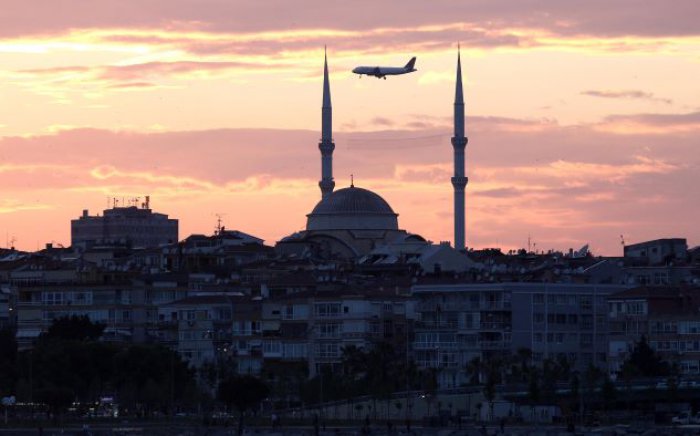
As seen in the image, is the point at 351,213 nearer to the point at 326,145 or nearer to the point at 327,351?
the point at 326,145

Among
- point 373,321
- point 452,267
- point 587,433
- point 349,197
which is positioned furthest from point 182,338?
point 349,197

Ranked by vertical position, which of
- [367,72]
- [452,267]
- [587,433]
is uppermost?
[367,72]

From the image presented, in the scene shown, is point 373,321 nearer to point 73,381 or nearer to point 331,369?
point 331,369

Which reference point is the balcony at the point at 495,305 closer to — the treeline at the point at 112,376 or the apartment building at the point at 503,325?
the apartment building at the point at 503,325

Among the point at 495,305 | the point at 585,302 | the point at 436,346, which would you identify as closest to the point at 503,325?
the point at 495,305

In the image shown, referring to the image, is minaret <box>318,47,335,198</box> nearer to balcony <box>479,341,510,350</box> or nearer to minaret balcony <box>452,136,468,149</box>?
minaret balcony <box>452,136,468,149</box>

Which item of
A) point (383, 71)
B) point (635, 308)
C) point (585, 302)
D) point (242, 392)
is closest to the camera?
point (242, 392)
